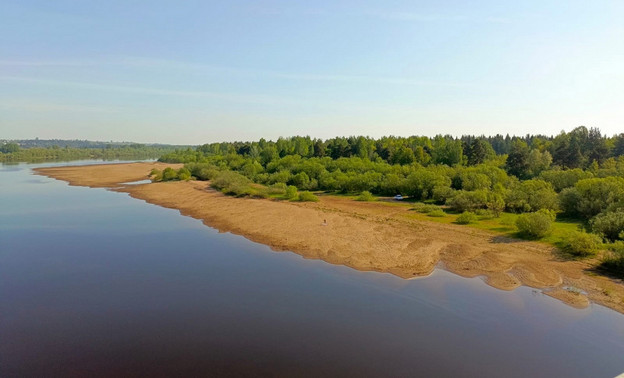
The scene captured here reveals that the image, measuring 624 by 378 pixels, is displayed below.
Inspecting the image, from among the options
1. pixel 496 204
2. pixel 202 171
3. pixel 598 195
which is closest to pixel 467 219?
pixel 496 204

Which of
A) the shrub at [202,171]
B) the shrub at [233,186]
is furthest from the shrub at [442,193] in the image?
the shrub at [202,171]

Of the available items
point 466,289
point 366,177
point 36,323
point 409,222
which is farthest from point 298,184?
point 36,323

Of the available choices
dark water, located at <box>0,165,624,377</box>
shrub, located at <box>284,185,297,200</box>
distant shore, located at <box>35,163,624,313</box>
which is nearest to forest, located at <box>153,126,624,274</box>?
shrub, located at <box>284,185,297,200</box>

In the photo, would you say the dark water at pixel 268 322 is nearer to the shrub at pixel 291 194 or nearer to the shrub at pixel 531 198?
the shrub at pixel 531 198

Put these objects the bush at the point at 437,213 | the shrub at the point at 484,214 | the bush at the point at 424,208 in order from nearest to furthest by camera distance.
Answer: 1. the shrub at the point at 484,214
2. the bush at the point at 437,213
3. the bush at the point at 424,208

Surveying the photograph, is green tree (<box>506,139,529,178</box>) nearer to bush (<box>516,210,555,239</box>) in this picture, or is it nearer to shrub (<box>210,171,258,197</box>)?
bush (<box>516,210,555,239</box>)

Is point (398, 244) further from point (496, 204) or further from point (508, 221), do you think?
point (496, 204)
